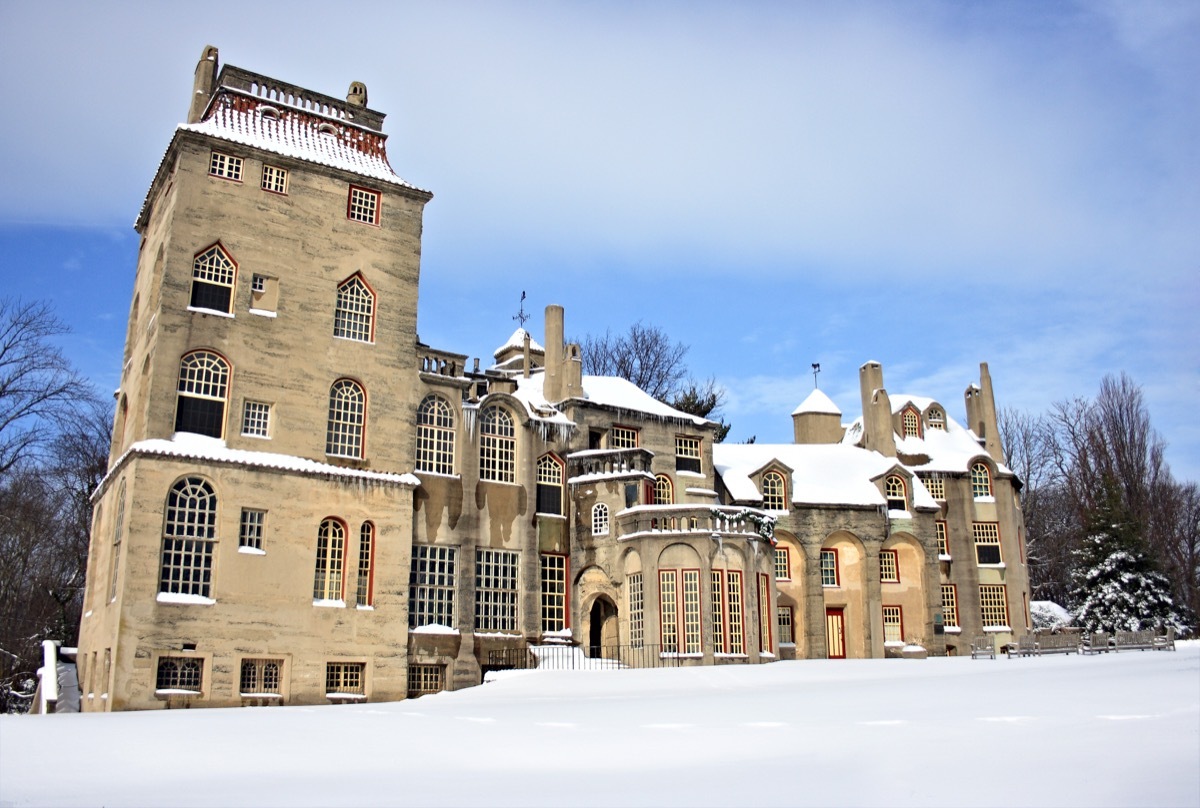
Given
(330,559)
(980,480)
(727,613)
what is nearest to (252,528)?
(330,559)

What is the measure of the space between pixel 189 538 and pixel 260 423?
14.0 ft

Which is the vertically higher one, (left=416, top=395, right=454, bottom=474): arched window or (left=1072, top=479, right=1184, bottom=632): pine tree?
(left=416, top=395, right=454, bottom=474): arched window

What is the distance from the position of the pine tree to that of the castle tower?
34887mm

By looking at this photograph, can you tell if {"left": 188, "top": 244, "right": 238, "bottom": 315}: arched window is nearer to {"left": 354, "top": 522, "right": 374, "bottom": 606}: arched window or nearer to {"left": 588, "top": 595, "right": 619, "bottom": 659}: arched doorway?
{"left": 354, "top": 522, "right": 374, "bottom": 606}: arched window

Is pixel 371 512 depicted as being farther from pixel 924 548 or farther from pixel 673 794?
pixel 924 548

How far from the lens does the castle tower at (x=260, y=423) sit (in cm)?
2842

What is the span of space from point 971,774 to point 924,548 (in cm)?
3515

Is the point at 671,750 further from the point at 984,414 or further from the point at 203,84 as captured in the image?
the point at 984,414

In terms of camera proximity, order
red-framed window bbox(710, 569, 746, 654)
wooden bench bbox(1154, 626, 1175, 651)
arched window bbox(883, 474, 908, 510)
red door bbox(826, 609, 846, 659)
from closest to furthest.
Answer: red-framed window bbox(710, 569, 746, 654)
wooden bench bbox(1154, 626, 1175, 651)
red door bbox(826, 609, 846, 659)
arched window bbox(883, 474, 908, 510)

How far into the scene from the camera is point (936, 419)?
171 feet

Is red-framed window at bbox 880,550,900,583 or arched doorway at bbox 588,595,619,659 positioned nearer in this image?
arched doorway at bbox 588,595,619,659

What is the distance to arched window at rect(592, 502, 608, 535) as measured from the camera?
3706cm

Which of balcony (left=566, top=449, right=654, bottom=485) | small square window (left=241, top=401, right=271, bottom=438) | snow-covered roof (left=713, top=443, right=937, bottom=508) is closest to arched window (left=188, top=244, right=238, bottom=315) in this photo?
small square window (left=241, top=401, right=271, bottom=438)

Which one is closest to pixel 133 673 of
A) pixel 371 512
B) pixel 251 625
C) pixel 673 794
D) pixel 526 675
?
pixel 251 625
